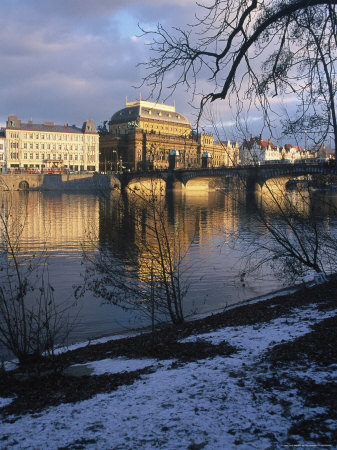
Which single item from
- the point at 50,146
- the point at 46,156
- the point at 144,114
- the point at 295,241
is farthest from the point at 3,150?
the point at 295,241

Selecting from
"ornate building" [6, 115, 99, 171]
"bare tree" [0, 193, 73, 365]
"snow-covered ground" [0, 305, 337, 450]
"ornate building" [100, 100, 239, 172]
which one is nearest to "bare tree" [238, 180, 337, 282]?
"bare tree" [0, 193, 73, 365]

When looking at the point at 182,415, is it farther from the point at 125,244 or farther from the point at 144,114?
the point at 144,114

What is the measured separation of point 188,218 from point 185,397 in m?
31.5

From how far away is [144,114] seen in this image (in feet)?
424

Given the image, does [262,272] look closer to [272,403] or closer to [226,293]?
[226,293]

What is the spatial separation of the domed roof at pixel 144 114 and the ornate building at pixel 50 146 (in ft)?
63.6

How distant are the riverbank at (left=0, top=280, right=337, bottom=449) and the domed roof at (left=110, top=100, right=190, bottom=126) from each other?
125353 millimetres

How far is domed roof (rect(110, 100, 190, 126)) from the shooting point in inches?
5054

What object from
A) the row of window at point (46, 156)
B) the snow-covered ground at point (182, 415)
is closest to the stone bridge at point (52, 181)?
the row of window at point (46, 156)

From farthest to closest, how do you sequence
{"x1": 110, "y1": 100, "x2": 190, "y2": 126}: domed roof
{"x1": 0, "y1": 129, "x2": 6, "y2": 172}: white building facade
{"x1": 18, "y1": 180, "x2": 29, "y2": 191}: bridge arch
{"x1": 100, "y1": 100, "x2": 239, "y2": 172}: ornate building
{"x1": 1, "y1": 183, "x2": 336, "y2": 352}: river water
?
1. {"x1": 110, "y1": 100, "x2": 190, "y2": 126}: domed roof
2. {"x1": 100, "y1": 100, "x2": 239, "y2": 172}: ornate building
3. {"x1": 0, "y1": 129, "x2": 6, "y2": 172}: white building facade
4. {"x1": 18, "y1": 180, "x2": 29, "y2": 191}: bridge arch
5. {"x1": 1, "y1": 183, "x2": 336, "y2": 352}: river water

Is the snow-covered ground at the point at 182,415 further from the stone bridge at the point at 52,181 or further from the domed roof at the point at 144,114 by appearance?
the domed roof at the point at 144,114

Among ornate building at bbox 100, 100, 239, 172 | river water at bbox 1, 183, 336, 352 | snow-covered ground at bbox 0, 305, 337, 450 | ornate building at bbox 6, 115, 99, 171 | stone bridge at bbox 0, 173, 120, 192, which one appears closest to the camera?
snow-covered ground at bbox 0, 305, 337, 450

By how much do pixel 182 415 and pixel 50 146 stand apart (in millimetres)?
110175

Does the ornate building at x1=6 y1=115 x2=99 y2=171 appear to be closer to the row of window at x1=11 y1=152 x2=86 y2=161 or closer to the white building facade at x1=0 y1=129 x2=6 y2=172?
the row of window at x1=11 y1=152 x2=86 y2=161
